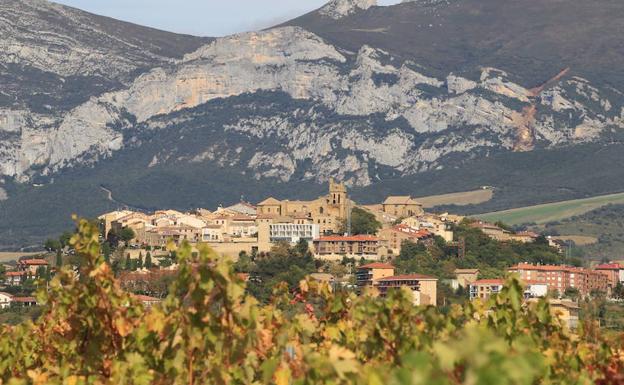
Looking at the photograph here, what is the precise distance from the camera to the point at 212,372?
62.2 ft

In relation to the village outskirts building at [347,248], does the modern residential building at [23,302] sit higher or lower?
lower

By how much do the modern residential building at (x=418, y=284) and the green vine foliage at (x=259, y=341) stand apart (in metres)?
90.5

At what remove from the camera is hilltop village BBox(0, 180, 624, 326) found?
5094 inches

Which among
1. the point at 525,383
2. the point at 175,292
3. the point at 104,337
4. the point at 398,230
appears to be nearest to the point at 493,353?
the point at 525,383

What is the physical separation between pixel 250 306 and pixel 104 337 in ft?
15.1

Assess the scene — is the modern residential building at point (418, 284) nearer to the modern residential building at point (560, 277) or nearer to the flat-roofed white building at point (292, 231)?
the modern residential building at point (560, 277)

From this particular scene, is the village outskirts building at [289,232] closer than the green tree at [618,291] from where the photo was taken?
No

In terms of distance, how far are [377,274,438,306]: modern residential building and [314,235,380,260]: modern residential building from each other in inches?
647

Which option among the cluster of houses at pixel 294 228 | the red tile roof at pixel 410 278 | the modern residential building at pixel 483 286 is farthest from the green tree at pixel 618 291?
the cluster of houses at pixel 294 228

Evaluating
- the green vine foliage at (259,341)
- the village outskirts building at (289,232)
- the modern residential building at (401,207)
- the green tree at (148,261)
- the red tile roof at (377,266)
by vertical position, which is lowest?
the green vine foliage at (259,341)

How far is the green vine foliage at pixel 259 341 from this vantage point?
49.2ft

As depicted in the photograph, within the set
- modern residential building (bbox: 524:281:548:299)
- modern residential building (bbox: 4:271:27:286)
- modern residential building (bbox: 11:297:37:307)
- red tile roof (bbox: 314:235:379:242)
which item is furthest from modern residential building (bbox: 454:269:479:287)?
modern residential building (bbox: 4:271:27:286)

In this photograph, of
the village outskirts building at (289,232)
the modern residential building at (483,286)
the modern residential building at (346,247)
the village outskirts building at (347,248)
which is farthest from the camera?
the village outskirts building at (289,232)

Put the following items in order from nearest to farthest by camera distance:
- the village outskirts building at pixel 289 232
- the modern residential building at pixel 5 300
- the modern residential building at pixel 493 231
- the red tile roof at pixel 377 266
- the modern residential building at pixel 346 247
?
the modern residential building at pixel 5 300, the red tile roof at pixel 377 266, the modern residential building at pixel 346 247, the village outskirts building at pixel 289 232, the modern residential building at pixel 493 231
